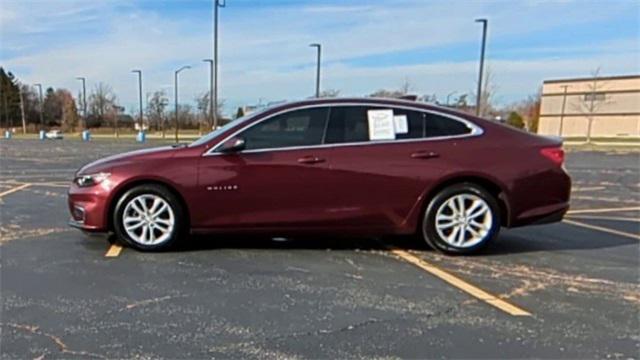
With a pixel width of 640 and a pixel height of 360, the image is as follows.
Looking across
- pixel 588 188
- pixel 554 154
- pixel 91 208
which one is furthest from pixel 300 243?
pixel 588 188

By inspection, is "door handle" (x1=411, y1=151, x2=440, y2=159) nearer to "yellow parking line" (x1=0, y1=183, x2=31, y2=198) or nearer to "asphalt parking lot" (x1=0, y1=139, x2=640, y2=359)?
"asphalt parking lot" (x1=0, y1=139, x2=640, y2=359)

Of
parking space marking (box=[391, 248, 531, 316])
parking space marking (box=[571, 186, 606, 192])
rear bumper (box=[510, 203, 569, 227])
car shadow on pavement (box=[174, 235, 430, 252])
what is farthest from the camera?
parking space marking (box=[571, 186, 606, 192])

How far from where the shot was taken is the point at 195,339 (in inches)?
132

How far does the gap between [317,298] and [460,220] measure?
6.82 ft

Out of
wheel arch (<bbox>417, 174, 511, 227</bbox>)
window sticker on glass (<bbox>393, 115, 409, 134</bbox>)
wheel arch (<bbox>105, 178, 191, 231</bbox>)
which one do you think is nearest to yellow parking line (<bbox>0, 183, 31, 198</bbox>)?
wheel arch (<bbox>105, 178, 191, 231</bbox>)

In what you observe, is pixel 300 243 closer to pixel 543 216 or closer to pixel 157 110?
pixel 543 216

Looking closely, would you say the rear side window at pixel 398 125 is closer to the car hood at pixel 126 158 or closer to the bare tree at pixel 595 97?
the car hood at pixel 126 158

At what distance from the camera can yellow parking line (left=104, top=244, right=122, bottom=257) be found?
5328 millimetres

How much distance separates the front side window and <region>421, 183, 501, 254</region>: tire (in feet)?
4.55

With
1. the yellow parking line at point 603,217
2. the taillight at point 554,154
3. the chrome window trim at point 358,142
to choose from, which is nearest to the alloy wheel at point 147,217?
the chrome window trim at point 358,142

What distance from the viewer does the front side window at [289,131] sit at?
5496 mm

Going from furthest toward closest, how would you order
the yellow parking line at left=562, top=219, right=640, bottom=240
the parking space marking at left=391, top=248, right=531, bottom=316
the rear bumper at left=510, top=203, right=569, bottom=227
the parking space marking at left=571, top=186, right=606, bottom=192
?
the parking space marking at left=571, top=186, right=606, bottom=192 < the yellow parking line at left=562, top=219, right=640, bottom=240 < the rear bumper at left=510, top=203, right=569, bottom=227 < the parking space marking at left=391, top=248, right=531, bottom=316

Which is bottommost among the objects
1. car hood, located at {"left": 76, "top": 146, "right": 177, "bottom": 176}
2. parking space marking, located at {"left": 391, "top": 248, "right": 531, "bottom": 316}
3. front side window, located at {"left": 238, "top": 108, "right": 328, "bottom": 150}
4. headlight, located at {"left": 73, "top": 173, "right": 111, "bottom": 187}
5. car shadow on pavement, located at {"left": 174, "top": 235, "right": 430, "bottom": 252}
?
car shadow on pavement, located at {"left": 174, "top": 235, "right": 430, "bottom": 252}

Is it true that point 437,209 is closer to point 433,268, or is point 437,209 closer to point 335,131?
point 433,268
